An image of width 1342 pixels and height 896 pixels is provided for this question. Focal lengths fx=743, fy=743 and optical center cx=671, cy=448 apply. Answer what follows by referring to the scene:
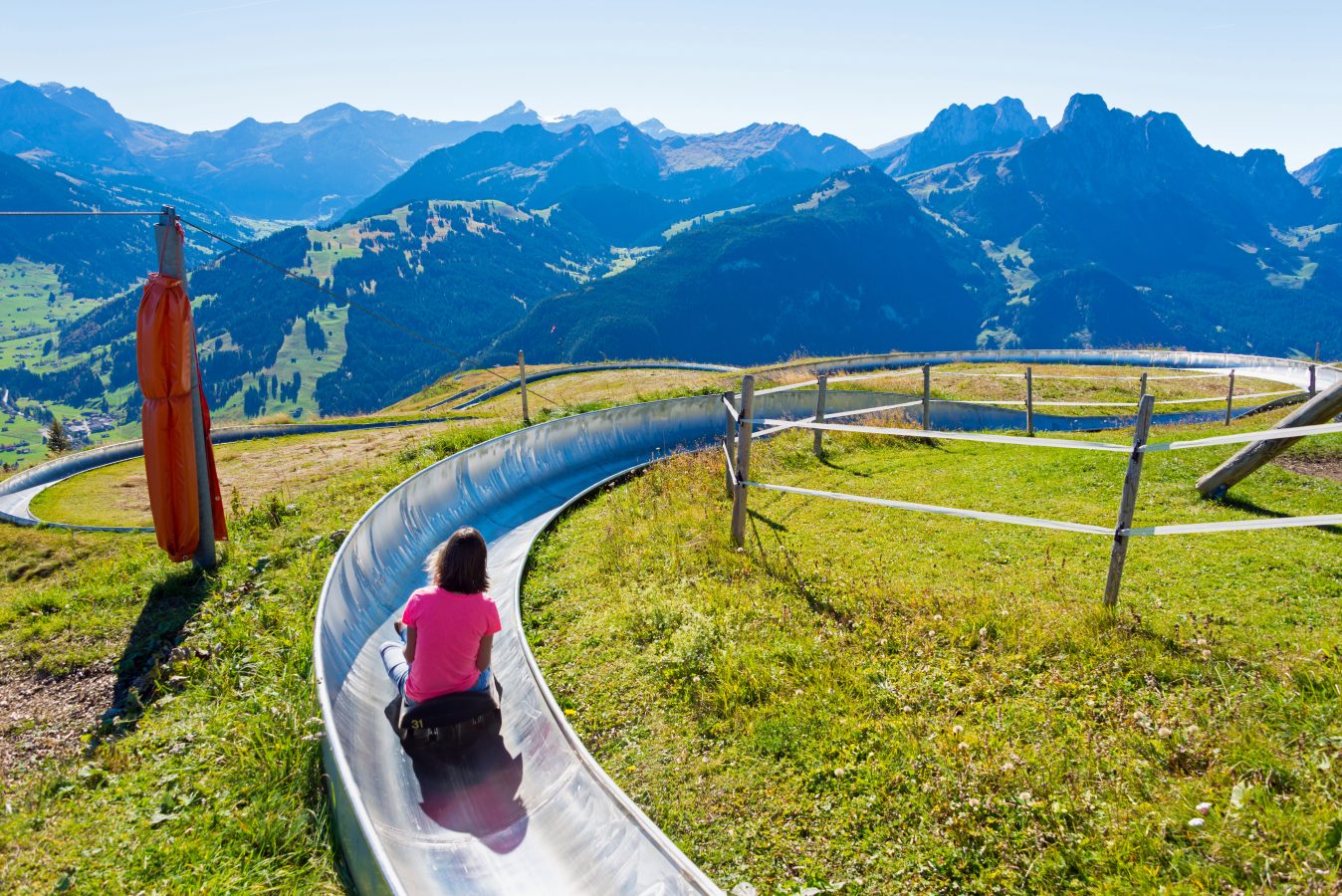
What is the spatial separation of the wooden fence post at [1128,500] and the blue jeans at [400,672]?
6020 millimetres

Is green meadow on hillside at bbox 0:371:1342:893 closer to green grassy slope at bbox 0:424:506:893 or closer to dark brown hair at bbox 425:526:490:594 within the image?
green grassy slope at bbox 0:424:506:893

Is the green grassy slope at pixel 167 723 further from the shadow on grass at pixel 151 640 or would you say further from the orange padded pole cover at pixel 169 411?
the orange padded pole cover at pixel 169 411

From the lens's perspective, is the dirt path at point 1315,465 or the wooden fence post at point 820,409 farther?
the wooden fence post at point 820,409

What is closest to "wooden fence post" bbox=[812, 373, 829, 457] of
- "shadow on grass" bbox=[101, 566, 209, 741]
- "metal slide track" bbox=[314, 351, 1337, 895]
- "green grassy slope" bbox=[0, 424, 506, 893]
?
"metal slide track" bbox=[314, 351, 1337, 895]

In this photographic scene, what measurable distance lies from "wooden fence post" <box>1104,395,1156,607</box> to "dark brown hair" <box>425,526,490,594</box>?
225 inches

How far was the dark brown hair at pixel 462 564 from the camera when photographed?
630 centimetres

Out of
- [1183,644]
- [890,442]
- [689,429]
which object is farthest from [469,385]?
[1183,644]

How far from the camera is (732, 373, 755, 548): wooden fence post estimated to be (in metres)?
9.69

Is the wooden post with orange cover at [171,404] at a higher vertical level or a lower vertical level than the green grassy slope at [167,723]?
higher

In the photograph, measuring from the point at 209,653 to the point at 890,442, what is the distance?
47.6 feet

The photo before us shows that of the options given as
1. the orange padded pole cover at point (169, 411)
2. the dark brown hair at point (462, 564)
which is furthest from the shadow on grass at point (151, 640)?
the dark brown hair at point (462, 564)

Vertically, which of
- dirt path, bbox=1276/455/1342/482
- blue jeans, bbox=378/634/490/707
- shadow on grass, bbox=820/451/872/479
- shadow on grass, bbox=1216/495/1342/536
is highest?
dirt path, bbox=1276/455/1342/482

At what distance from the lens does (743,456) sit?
32.3 feet

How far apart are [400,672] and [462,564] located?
1684 millimetres
